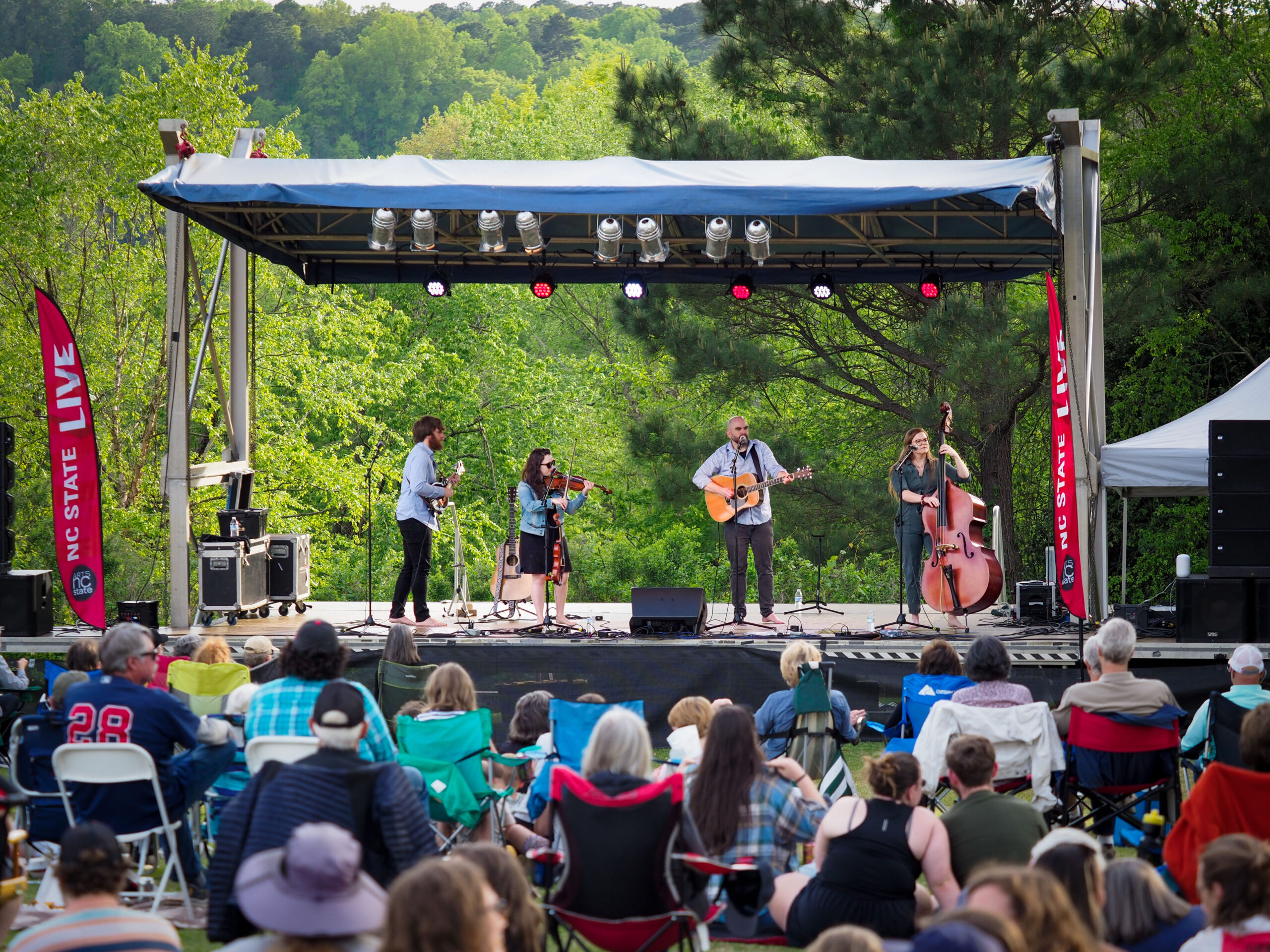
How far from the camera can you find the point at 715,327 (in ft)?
48.0

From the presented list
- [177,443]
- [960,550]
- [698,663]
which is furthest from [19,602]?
[960,550]

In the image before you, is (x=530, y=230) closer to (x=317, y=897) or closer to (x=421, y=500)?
(x=421, y=500)

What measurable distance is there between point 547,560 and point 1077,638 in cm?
378

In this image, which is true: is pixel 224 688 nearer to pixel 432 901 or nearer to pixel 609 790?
pixel 609 790

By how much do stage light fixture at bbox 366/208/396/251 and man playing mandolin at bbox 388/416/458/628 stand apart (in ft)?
4.37

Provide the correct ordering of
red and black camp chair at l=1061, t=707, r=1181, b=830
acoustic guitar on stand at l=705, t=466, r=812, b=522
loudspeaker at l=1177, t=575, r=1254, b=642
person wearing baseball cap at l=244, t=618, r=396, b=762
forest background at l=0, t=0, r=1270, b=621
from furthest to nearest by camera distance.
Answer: forest background at l=0, t=0, r=1270, b=621 < acoustic guitar on stand at l=705, t=466, r=812, b=522 < loudspeaker at l=1177, t=575, r=1254, b=642 < red and black camp chair at l=1061, t=707, r=1181, b=830 < person wearing baseball cap at l=244, t=618, r=396, b=762

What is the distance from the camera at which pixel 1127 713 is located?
241 inches

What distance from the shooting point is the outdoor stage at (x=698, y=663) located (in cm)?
919

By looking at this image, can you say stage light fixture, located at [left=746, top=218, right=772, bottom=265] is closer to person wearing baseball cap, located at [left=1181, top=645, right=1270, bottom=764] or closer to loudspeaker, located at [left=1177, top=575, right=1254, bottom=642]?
loudspeaker, located at [left=1177, top=575, right=1254, bottom=642]

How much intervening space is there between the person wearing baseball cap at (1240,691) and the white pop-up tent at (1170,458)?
124 inches

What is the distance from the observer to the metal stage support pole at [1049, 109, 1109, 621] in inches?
368

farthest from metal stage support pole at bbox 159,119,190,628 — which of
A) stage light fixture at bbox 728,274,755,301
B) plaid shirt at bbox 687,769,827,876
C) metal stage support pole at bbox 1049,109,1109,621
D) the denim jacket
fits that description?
metal stage support pole at bbox 1049,109,1109,621

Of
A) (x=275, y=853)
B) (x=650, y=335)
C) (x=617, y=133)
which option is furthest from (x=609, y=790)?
(x=617, y=133)

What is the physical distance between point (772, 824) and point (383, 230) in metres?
6.14
